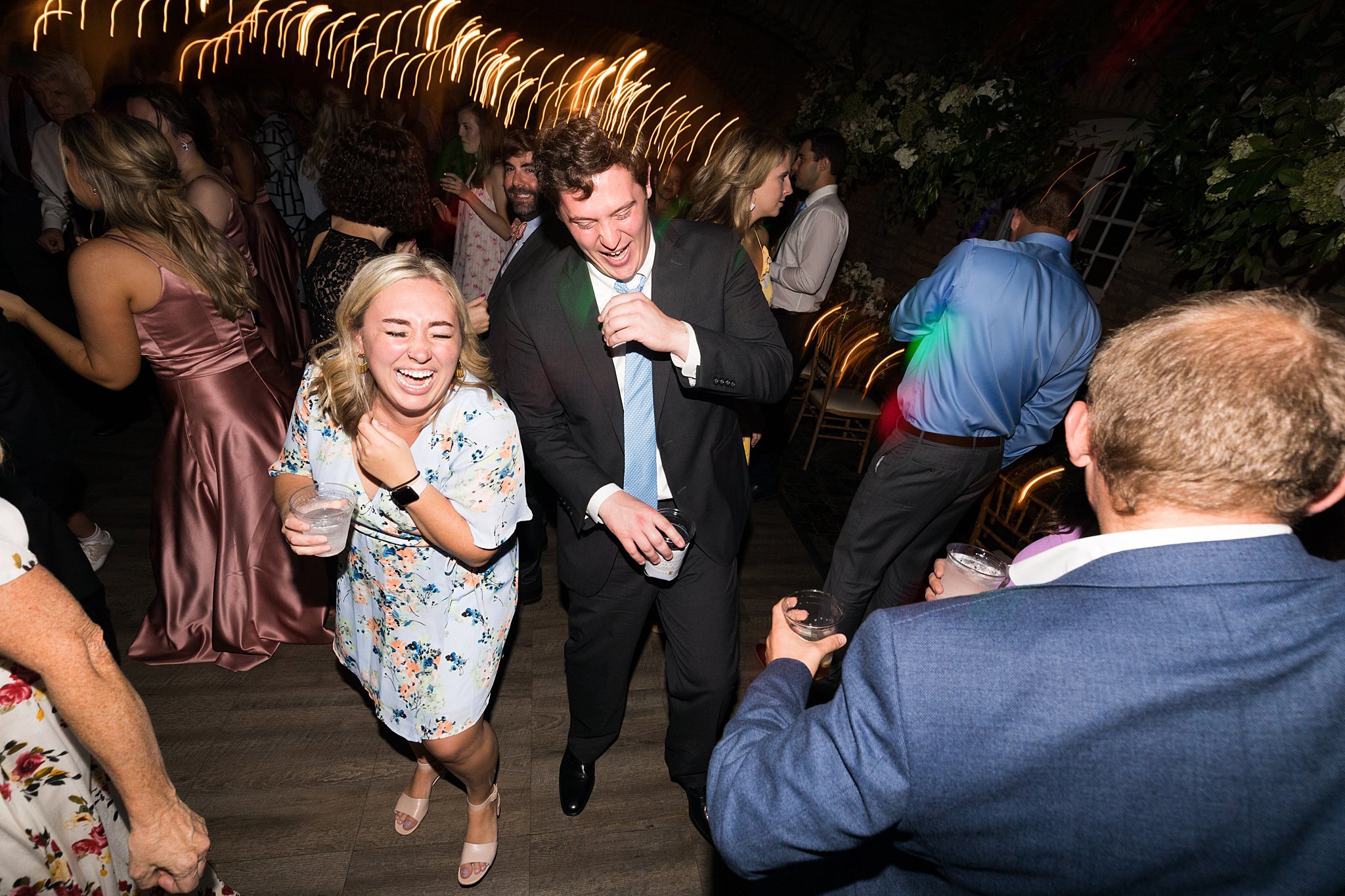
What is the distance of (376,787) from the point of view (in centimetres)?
220

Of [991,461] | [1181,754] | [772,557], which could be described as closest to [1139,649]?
[1181,754]

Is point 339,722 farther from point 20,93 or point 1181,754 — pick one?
point 20,93

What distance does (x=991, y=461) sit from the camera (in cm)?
A: 262

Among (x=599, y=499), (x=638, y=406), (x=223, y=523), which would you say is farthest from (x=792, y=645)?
(x=223, y=523)

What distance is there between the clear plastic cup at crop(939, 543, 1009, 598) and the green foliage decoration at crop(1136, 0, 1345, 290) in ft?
7.51

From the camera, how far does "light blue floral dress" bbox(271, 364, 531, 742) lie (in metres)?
1.58

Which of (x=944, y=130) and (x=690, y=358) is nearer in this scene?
(x=690, y=358)

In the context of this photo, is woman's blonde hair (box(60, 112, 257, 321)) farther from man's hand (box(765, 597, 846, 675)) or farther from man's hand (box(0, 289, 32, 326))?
man's hand (box(765, 597, 846, 675))

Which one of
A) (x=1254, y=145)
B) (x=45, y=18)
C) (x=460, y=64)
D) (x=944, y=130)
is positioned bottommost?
(x=45, y=18)

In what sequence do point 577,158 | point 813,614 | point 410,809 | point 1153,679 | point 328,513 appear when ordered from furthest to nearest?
point 410,809, point 577,158, point 328,513, point 813,614, point 1153,679

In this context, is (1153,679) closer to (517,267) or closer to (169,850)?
(169,850)

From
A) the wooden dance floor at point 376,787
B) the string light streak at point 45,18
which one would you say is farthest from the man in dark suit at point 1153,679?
the string light streak at point 45,18

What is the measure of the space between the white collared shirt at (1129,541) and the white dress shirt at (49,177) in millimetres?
5324

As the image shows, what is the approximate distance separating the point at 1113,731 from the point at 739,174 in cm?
275
